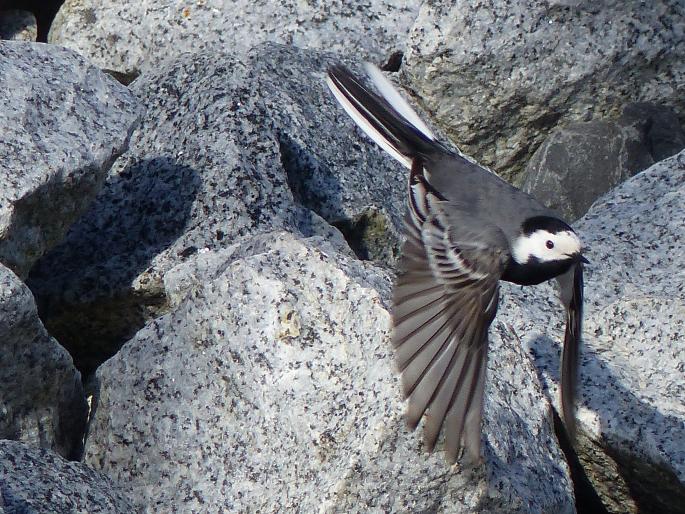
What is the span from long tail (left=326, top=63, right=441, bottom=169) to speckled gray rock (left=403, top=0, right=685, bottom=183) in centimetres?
100

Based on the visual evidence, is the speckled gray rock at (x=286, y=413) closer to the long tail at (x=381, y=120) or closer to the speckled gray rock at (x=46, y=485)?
the speckled gray rock at (x=46, y=485)

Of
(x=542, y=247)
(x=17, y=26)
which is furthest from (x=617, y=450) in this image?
(x=17, y=26)

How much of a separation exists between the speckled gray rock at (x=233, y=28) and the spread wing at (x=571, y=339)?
8.50ft

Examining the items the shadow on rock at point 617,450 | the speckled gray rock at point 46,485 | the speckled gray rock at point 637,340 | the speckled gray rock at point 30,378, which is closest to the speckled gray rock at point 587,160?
the speckled gray rock at point 637,340

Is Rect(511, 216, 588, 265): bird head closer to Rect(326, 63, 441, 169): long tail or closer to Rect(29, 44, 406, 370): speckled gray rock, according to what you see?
Rect(326, 63, 441, 169): long tail

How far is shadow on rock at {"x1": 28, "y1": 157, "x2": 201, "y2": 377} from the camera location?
18.7 ft

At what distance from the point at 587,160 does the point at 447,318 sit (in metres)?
2.77

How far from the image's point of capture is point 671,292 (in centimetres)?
587

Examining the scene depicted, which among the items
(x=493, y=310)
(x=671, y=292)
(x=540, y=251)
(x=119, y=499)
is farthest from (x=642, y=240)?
(x=119, y=499)

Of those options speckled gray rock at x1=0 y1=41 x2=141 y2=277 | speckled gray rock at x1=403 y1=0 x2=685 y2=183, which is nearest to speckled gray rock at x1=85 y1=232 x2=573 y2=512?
speckled gray rock at x1=0 y1=41 x2=141 y2=277

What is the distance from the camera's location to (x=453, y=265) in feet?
15.5

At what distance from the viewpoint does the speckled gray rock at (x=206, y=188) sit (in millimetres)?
5699

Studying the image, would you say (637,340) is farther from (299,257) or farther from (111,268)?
(111,268)

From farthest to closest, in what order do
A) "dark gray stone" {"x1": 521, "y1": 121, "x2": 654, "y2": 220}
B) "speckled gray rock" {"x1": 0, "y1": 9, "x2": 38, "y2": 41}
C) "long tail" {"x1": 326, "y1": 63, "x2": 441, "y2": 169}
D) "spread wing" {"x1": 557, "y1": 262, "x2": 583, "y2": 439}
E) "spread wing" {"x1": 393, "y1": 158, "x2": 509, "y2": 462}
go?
"speckled gray rock" {"x1": 0, "y1": 9, "x2": 38, "y2": 41} < "dark gray stone" {"x1": 521, "y1": 121, "x2": 654, "y2": 220} < "long tail" {"x1": 326, "y1": 63, "x2": 441, "y2": 169} < "spread wing" {"x1": 557, "y1": 262, "x2": 583, "y2": 439} < "spread wing" {"x1": 393, "y1": 158, "x2": 509, "y2": 462}
